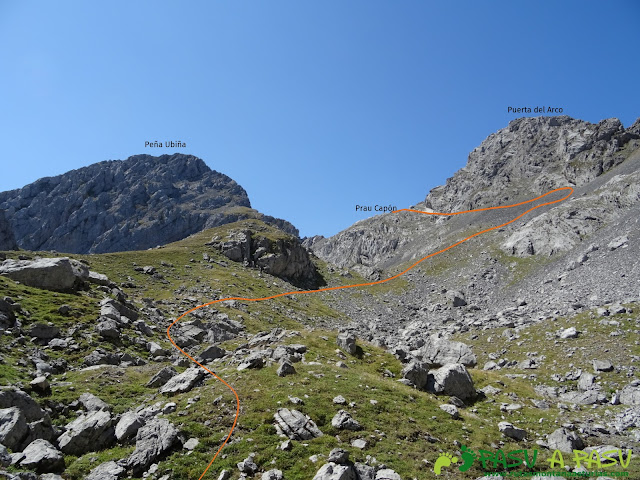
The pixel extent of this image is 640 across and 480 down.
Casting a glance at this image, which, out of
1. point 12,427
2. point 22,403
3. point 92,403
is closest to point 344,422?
point 92,403

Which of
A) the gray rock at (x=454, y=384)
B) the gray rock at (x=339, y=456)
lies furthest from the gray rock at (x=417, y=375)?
the gray rock at (x=339, y=456)

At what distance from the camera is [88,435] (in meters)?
16.2

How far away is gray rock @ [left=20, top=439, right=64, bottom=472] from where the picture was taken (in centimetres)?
1371

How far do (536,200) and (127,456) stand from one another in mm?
152642

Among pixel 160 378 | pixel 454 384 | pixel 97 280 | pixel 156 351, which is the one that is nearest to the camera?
pixel 160 378

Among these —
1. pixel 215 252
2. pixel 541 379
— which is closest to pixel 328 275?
pixel 215 252

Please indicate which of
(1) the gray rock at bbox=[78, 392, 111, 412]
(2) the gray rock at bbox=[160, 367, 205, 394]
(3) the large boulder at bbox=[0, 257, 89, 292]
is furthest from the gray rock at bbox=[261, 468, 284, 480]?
(3) the large boulder at bbox=[0, 257, 89, 292]

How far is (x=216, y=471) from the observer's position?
47.0ft

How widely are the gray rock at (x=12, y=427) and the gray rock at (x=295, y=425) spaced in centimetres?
1126

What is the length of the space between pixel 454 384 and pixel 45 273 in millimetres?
42997

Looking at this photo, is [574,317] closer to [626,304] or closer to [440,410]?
[626,304]

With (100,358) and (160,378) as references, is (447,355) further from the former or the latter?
(100,358)

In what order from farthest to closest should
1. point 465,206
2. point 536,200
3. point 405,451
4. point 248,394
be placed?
point 465,206 → point 536,200 → point 248,394 → point 405,451

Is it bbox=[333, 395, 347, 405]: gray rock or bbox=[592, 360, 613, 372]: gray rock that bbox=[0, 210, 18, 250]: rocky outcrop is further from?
bbox=[592, 360, 613, 372]: gray rock
